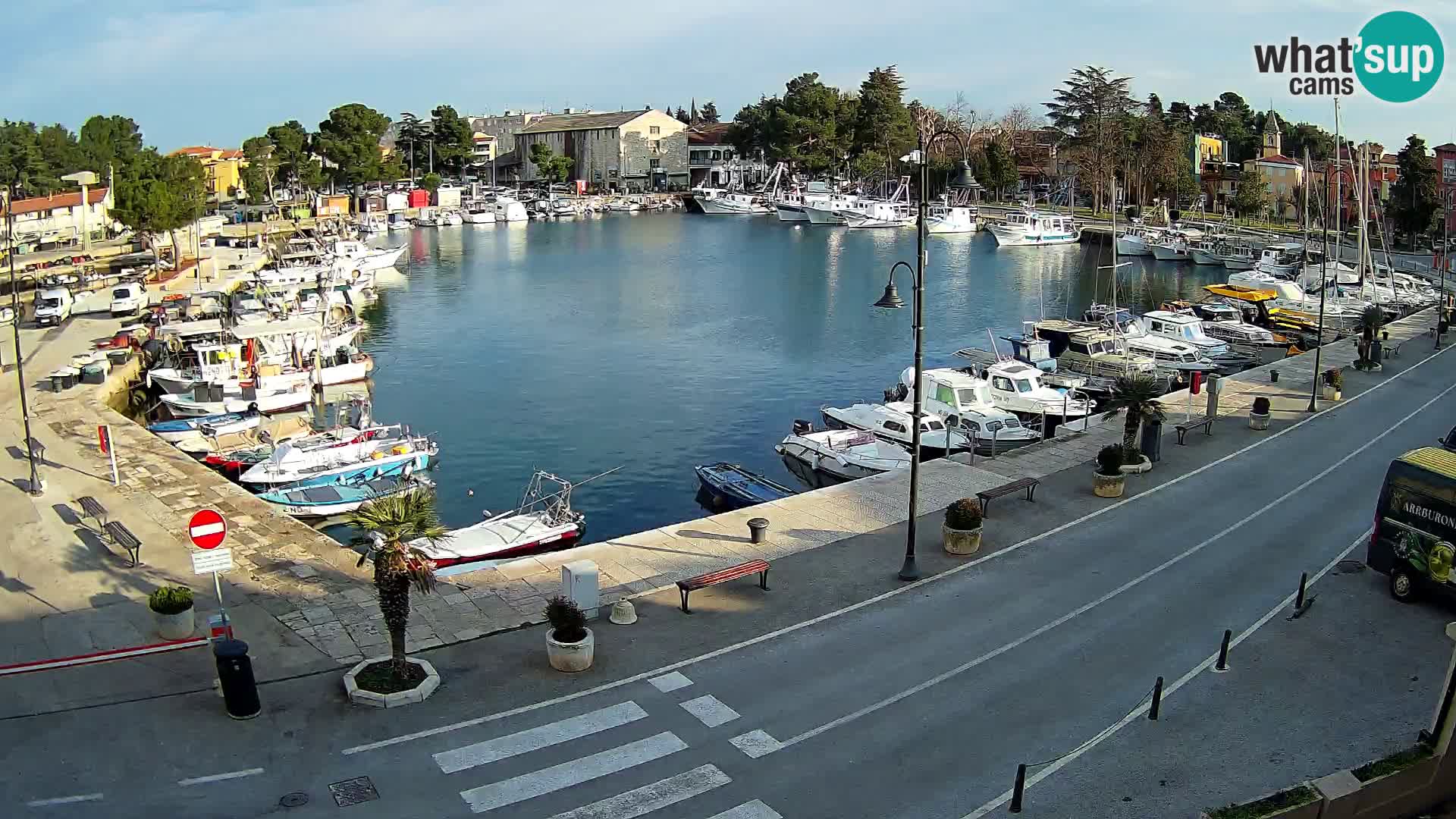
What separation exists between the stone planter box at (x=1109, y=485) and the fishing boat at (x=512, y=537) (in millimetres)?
13058

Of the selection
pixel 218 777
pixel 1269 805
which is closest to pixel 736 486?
pixel 218 777

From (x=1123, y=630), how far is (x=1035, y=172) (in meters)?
151

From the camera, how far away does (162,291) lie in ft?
213

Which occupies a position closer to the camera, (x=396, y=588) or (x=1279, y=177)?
(x=396, y=588)

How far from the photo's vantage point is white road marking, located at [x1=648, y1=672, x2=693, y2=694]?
1595 centimetres

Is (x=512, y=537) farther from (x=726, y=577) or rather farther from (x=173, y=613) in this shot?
(x=173, y=613)

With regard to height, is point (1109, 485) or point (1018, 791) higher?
point (1109, 485)

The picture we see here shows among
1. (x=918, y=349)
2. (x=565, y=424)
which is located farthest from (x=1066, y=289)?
(x=918, y=349)

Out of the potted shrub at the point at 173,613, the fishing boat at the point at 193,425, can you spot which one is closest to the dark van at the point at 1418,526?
the potted shrub at the point at 173,613

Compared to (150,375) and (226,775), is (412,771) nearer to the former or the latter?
(226,775)

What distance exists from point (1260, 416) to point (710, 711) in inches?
900

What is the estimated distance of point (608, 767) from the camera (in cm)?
1380

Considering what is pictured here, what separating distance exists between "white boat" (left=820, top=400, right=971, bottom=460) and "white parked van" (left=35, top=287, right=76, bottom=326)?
40781 mm

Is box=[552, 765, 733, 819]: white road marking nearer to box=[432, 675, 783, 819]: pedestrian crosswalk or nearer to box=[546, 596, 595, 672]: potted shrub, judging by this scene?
box=[432, 675, 783, 819]: pedestrian crosswalk
